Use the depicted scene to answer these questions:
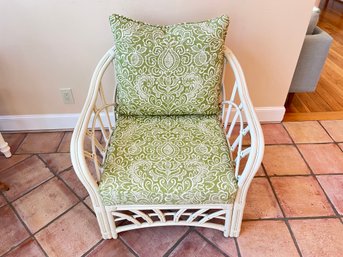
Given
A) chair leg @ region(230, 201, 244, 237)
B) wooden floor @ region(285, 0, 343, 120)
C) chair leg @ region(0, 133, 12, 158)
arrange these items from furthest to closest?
wooden floor @ region(285, 0, 343, 120) → chair leg @ region(0, 133, 12, 158) → chair leg @ region(230, 201, 244, 237)

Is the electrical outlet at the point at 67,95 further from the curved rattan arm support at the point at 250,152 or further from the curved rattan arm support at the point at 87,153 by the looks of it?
the curved rattan arm support at the point at 250,152

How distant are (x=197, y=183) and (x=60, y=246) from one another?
2.36 ft

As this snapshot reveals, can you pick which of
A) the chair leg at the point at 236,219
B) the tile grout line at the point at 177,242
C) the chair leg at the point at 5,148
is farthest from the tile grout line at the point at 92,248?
the chair leg at the point at 5,148

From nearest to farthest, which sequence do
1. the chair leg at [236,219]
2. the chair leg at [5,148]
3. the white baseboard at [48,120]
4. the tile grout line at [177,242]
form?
the chair leg at [236,219] → the tile grout line at [177,242] → the chair leg at [5,148] → the white baseboard at [48,120]

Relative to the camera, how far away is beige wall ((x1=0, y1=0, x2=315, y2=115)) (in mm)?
1375

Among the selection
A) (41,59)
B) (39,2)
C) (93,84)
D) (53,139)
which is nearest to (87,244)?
(93,84)

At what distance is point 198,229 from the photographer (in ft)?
4.05

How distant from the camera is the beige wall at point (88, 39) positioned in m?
1.38

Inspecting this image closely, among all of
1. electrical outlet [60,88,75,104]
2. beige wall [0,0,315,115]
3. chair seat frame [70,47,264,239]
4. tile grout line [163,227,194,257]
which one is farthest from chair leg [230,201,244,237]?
electrical outlet [60,88,75,104]

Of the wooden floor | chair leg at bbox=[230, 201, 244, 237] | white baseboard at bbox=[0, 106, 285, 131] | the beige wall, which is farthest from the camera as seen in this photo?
the wooden floor

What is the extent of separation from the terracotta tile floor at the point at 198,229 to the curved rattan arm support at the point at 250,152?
0.18 m

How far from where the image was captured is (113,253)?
1149mm

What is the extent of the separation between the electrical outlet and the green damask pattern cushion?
620 millimetres

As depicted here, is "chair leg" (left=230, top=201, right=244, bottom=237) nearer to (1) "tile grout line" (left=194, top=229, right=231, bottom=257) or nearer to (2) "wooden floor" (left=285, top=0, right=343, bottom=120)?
(1) "tile grout line" (left=194, top=229, right=231, bottom=257)
